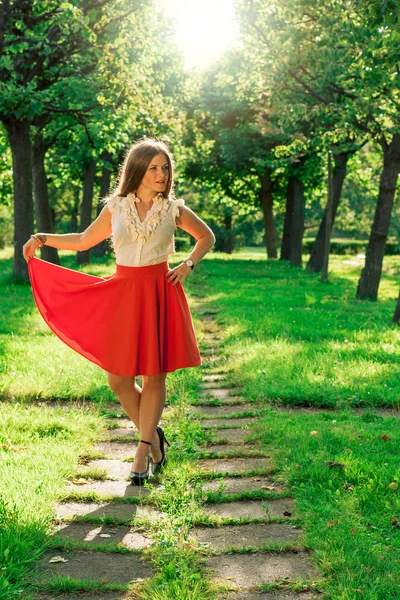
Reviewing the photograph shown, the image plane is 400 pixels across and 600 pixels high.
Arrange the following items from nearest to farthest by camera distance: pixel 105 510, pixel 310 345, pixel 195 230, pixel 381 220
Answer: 1. pixel 105 510
2. pixel 195 230
3. pixel 310 345
4. pixel 381 220

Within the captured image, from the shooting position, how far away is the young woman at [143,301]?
15.7ft

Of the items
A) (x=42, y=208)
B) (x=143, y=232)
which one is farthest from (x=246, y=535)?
(x=42, y=208)

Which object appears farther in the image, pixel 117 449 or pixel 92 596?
pixel 117 449

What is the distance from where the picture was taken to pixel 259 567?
3.53 meters

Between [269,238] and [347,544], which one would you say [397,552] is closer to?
[347,544]

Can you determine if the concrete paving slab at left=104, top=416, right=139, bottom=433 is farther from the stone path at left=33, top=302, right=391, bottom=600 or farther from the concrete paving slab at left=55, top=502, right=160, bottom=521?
the concrete paving slab at left=55, top=502, right=160, bottom=521

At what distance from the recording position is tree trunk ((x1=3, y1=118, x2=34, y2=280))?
54.0 feet

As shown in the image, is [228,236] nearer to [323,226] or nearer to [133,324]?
[323,226]

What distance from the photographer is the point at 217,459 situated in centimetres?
531

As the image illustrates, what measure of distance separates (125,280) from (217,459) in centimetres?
153

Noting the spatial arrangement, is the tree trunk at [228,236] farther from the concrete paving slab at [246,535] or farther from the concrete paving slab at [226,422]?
the concrete paving slab at [246,535]

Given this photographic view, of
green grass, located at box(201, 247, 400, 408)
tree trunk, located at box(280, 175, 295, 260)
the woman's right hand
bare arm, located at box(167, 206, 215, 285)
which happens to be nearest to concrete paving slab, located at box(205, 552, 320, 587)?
bare arm, located at box(167, 206, 215, 285)

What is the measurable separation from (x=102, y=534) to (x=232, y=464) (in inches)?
56.9

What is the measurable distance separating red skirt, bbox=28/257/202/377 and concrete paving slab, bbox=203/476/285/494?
81 centimetres
